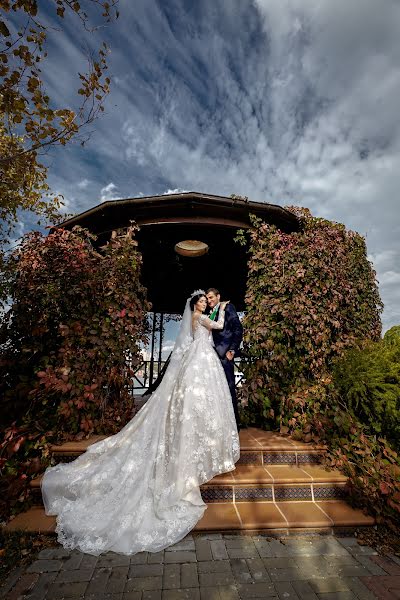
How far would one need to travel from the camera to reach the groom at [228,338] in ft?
Answer: 14.0

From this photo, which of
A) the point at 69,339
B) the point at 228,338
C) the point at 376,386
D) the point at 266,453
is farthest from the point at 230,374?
the point at 69,339

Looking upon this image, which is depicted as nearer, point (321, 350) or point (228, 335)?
point (228, 335)

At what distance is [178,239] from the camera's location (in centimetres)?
600

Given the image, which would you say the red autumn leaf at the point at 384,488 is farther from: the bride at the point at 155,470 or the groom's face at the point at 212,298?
the groom's face at the point at 212,298

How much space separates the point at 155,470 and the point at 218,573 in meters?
1.16

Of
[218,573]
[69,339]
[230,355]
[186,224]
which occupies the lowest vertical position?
[218,573]

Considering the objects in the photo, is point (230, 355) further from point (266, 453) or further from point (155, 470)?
point (155, 470)

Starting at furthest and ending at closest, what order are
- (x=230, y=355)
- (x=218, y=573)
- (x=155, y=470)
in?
(x=230, y=355)
(x=155, y=470)
(x=218, y=573)

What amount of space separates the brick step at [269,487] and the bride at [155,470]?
143mm

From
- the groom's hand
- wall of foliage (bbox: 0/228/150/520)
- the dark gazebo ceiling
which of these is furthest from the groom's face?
the dark gazebo ceiling

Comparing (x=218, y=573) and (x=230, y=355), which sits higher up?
(x=230, y=355)

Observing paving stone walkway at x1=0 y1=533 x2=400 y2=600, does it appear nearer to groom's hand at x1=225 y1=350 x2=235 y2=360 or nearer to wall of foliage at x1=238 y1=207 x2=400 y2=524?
wall of foliage at x1=238 y1=207 x2=400 y2=524

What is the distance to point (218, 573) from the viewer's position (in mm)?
2236

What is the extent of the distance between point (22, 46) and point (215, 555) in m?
5.60
